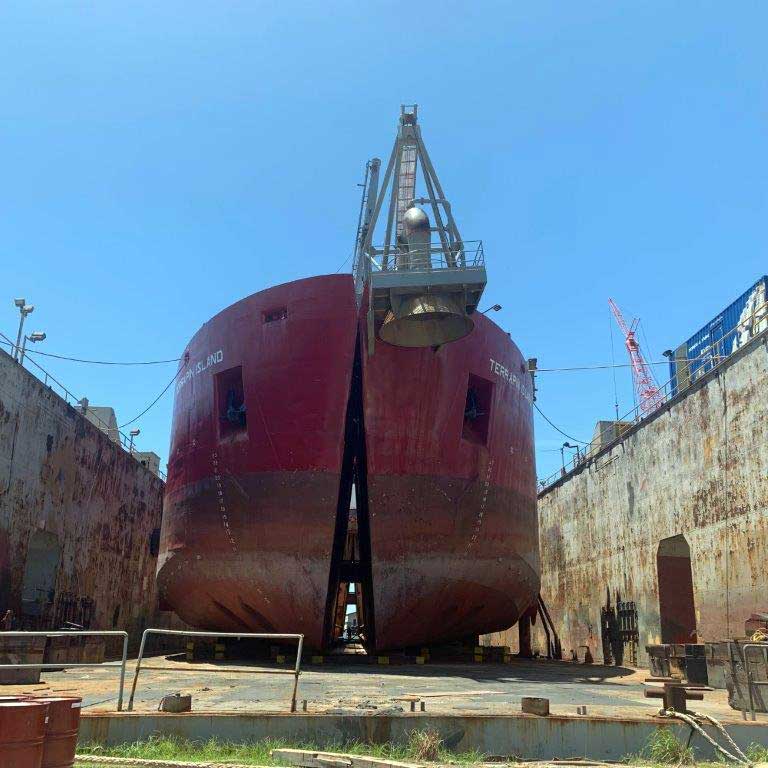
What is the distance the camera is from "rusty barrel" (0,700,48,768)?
11.4 feet

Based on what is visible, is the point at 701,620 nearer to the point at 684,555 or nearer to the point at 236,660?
the point at 684,555

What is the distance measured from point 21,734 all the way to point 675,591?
13.6m

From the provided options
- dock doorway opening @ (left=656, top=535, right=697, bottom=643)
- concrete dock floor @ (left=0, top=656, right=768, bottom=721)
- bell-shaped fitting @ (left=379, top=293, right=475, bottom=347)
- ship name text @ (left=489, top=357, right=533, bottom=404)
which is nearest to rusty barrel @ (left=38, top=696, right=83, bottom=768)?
concrete dock floor @ (left=0, top=656, right=768, bottom=721)

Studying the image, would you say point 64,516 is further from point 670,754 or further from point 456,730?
point 670,754

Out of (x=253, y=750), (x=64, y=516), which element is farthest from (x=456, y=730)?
(x=64, y=516)

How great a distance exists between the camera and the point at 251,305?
12.6 meters

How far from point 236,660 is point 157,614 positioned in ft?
45.2

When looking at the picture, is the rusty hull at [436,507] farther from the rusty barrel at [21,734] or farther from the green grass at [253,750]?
the rusty barrel at [21,734]

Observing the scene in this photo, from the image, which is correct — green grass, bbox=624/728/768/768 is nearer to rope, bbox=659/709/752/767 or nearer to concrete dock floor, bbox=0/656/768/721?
rope, bbox=659/709/752/767

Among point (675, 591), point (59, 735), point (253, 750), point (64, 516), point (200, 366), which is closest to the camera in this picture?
point (59, 735)

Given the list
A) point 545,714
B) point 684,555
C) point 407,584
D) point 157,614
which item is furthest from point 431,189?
point 157,614

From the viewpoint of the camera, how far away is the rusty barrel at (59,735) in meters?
3.82

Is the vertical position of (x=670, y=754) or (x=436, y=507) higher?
(x=436, y=507)

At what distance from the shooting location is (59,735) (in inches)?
151
